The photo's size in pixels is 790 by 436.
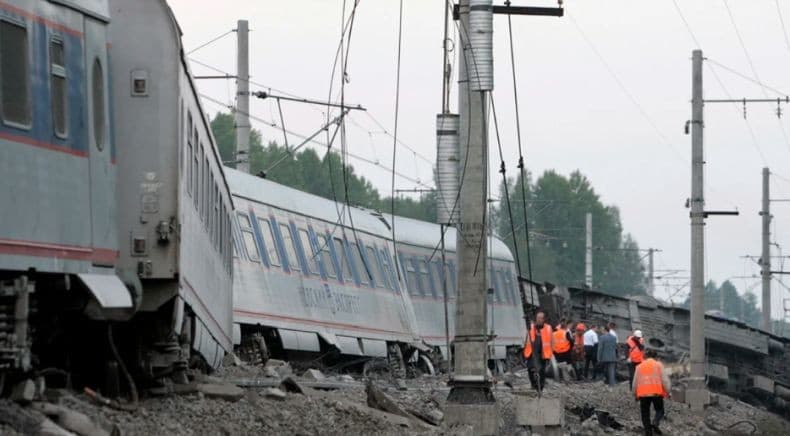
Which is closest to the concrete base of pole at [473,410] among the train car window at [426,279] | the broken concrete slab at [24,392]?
the broken concrete slab at [24,392]

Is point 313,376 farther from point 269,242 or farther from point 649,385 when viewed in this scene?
point 649,385

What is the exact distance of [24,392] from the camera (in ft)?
37.1

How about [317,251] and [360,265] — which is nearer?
[317,251]

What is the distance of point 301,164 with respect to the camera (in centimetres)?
9481

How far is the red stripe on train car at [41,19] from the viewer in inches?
435

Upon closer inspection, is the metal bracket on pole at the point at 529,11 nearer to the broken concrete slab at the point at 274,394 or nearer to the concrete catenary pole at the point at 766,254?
the broken concrete slab at the point at 274,394

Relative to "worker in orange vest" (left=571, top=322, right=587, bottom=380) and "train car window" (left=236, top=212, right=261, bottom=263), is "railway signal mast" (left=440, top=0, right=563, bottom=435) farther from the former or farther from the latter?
"worker in orange vest" (left=571, top=322, right=587, bottom=380)

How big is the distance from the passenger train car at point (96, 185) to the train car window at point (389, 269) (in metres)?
16.5

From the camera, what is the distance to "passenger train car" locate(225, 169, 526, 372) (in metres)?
25.1

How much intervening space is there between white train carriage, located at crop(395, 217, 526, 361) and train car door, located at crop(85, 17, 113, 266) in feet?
63.1

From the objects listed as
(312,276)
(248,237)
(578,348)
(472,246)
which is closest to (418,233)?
(578,348)

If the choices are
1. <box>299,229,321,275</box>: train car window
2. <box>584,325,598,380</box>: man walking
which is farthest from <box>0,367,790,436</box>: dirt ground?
<box>584,325,598,380</box>: man walking

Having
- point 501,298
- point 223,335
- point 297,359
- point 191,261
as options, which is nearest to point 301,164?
point 501,298

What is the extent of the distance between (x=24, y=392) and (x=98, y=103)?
94.2 inches
